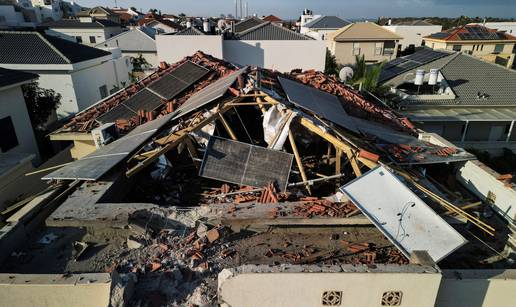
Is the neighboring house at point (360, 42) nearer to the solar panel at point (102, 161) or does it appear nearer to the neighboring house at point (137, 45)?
the neighboring house at point (137, 45)

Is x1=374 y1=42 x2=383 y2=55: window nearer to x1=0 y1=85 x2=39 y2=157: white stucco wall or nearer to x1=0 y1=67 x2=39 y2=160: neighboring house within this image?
x1=0 y1=67 x2=39 y2=160: neighboring house

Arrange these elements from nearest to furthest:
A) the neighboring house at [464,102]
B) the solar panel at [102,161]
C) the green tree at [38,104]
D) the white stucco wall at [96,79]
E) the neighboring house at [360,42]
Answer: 1. the solar panel at [102,161]
2. the green tree at [38,104]
3. the neighboring house at [464,102]
4. the white stucco wall at [96,79]
5. the neighboring house at [360,42]

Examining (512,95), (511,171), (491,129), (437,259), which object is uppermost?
(437,259)

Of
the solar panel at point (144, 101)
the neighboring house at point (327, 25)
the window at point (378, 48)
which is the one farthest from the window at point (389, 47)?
the solar panel at point (144, 101)

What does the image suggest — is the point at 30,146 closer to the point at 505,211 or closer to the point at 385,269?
the point at 385,269

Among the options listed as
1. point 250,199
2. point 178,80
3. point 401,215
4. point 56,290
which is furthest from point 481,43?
point 56,290

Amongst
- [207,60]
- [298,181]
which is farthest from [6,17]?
[298,181]

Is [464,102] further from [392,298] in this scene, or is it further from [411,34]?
[411,34]
